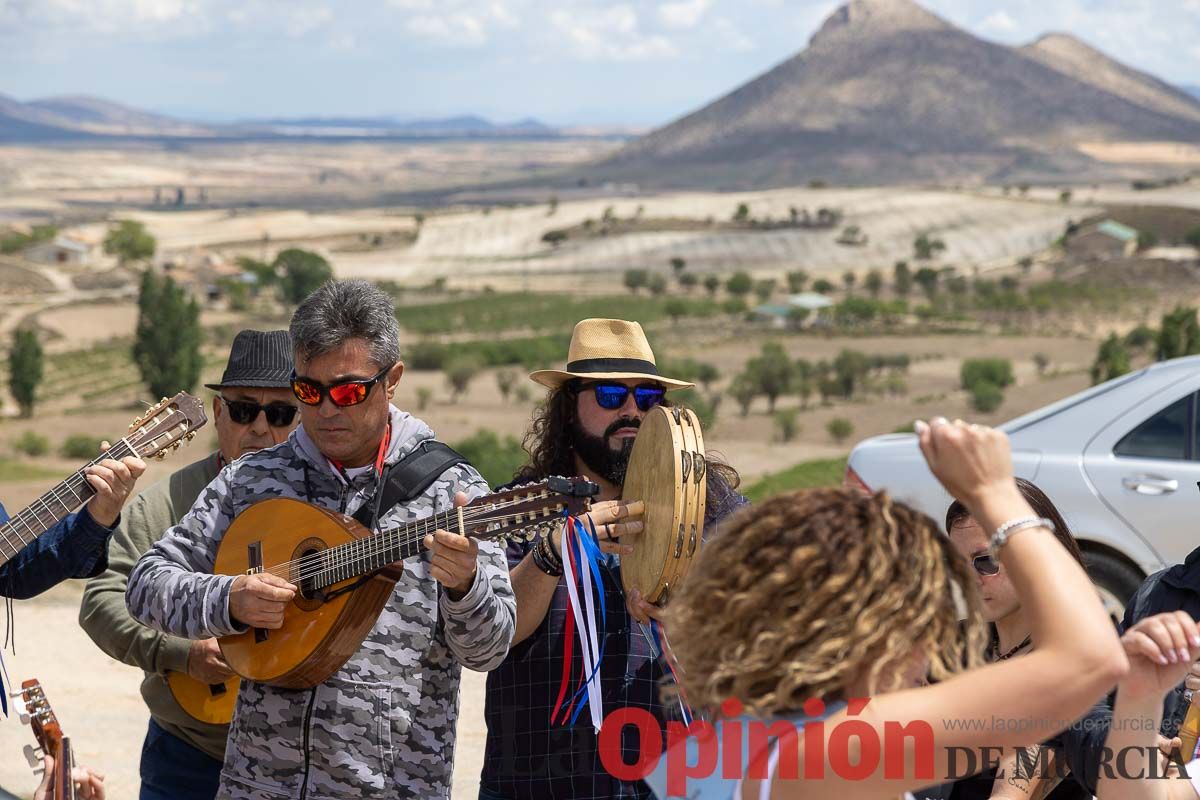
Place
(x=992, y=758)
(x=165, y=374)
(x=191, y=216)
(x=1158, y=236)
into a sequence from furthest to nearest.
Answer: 1. (x=191, y=216)
2. (x=1158, y=236)
3. (x=165, y=374)
4. (x=992, y=758)

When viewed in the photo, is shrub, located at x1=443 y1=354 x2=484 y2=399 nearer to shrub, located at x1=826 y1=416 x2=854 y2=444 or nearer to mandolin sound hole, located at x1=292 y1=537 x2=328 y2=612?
shrub, located at x1=826 y1=416 x2=854 y2=444

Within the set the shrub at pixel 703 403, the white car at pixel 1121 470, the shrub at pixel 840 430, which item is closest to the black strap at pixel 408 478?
the white car at pixel 1121 470

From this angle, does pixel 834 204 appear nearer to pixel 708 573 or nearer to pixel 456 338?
pixel 456 338

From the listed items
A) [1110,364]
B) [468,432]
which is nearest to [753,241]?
[468,432]

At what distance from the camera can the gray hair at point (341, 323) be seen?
11.7 ft

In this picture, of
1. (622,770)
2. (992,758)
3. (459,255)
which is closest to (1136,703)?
(992,758)

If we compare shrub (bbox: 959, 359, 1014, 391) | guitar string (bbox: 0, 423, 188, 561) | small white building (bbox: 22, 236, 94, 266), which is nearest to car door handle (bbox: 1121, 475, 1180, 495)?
guitar string (bbox: 0, 423, 188, 561)

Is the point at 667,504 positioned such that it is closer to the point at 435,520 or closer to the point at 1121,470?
the point at 435,520

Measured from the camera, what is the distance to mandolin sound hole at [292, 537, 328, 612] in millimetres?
3490

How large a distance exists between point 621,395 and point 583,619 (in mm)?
833

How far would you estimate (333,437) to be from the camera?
355 centimetres

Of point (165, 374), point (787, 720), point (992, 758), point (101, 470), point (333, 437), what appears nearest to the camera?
point (787, 720)

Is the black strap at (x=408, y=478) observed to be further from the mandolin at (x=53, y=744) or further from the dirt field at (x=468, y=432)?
the dirt field at (x=468, y=432)

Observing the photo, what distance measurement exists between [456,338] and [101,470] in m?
59.5
